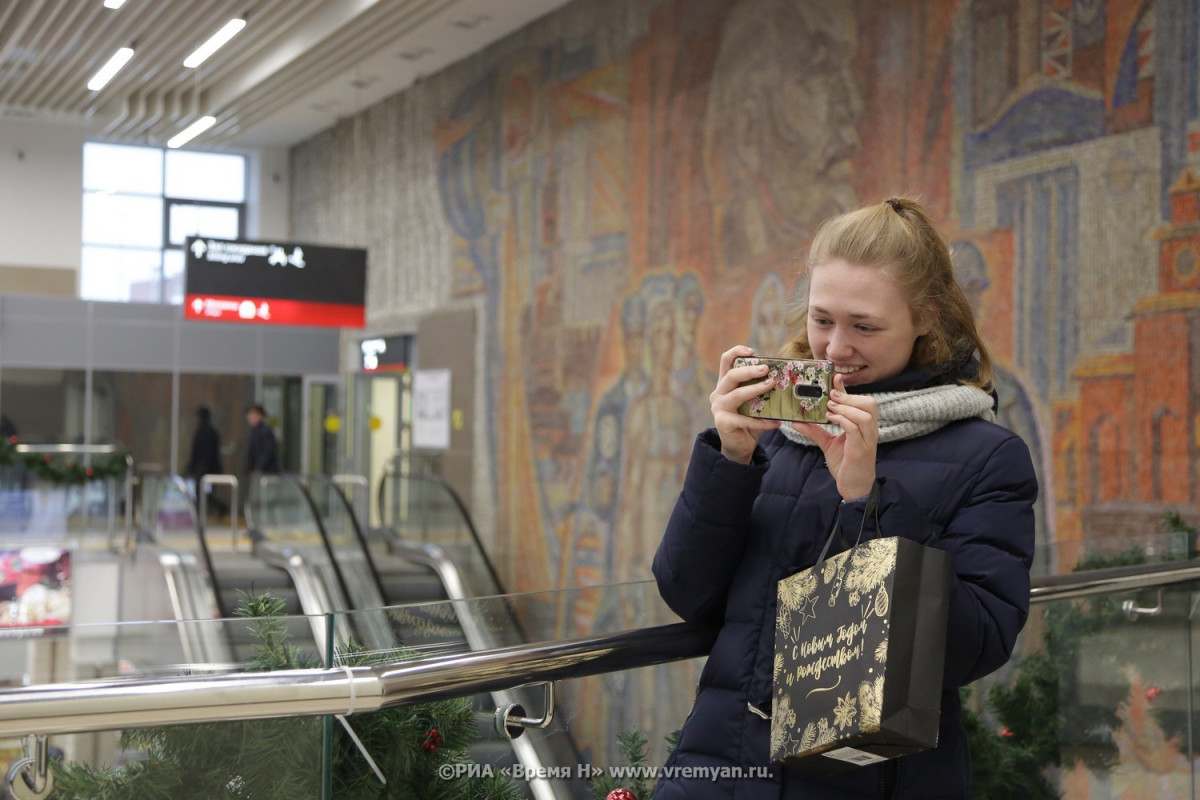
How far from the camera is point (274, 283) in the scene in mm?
13094

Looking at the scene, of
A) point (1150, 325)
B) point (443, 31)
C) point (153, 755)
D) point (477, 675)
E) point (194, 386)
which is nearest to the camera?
point (153, 755)

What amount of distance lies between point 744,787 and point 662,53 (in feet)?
33.9

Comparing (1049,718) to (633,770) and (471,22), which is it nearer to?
(633,770)

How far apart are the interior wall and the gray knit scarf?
542 millimetres

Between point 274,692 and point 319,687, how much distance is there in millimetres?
64

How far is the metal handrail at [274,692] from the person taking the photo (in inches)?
65.1

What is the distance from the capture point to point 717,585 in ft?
6.49

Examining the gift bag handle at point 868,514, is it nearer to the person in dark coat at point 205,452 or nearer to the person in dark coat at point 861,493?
the person in dark coat at point 861,493

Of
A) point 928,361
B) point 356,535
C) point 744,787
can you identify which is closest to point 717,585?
point 744,787

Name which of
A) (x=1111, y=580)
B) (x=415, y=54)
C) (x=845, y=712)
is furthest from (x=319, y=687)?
(x=415, y=54)

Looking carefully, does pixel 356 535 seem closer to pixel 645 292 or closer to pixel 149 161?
pixel 645 292

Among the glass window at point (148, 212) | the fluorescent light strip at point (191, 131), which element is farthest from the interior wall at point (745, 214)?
the glass window at point (148, 212)

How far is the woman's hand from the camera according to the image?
1.74 m

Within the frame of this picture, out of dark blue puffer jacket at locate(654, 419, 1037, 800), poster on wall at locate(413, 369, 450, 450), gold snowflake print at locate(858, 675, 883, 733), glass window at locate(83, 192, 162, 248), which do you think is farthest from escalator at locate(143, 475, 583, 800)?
glass window at locate(83, 192, 162, 248)
